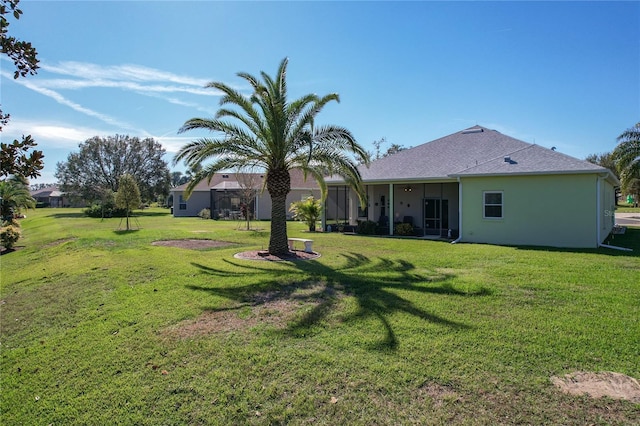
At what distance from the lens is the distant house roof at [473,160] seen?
15.8 metres

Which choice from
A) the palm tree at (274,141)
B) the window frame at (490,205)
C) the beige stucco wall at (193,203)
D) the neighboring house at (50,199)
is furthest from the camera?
the neighboring house at (50,199)

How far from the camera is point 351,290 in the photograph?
8.20m

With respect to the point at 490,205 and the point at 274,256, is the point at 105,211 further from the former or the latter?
the point at 490,205

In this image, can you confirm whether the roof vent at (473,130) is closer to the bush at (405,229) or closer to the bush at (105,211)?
the bush at (405,229)

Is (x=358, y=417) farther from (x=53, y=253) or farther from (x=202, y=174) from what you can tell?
(x=53, y=253)

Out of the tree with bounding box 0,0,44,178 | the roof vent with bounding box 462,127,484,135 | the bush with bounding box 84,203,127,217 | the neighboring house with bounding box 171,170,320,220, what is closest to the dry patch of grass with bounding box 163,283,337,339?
the tree with bounding box 0,0,44,178

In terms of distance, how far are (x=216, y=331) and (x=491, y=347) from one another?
3.84 metres

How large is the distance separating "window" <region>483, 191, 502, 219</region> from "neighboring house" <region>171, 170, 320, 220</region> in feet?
56.6

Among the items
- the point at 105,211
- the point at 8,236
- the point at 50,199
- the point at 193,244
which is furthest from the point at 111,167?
the point at 50,199

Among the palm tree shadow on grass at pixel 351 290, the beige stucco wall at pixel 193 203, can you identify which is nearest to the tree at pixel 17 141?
the palm tree shadow on grass at pixel 351 290

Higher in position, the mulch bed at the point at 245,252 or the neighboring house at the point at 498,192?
the neighboring house at the point at 498,192

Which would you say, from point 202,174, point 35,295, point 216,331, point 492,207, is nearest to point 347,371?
point 216,331

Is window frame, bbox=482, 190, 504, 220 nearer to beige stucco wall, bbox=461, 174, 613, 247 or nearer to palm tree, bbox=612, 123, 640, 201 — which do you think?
beige stucco wall, bbox=461, 174, 613, 247

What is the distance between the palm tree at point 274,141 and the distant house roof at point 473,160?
21.1ft
